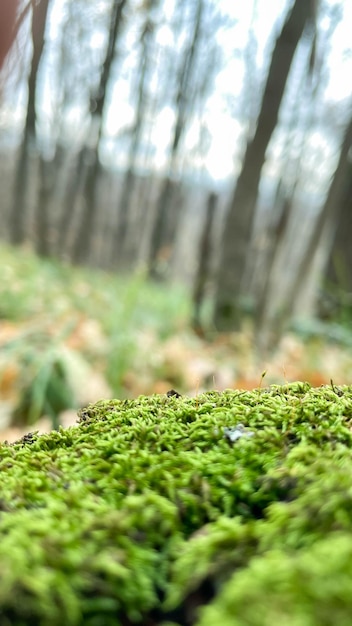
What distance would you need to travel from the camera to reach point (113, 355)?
154 inches

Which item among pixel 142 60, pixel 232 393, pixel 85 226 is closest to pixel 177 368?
pixel 232 393

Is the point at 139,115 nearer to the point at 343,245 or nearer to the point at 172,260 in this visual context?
the point at 172,260

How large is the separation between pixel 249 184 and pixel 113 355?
2961mm

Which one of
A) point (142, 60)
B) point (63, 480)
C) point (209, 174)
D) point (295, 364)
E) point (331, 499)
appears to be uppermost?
point (142, 60)

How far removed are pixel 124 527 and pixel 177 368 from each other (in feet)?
11.8

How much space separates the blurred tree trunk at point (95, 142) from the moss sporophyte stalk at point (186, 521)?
9.94 meters

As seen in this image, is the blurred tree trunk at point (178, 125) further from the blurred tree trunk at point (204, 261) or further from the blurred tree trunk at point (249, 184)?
the blurred tree trunk at point (249, 184)

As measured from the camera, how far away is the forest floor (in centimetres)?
338

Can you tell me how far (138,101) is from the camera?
13.6 meters

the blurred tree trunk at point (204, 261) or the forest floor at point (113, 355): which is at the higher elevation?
the blurred tree trunk at point (204, 261)

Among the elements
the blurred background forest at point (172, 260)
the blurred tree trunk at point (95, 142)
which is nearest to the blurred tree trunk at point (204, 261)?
the blurred background forest at point (172, 260)

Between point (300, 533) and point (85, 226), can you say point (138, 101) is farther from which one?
point (300, 533)

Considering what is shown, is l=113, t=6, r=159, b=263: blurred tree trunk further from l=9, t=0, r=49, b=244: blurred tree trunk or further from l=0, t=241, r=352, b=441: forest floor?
l=0, t=241, r=352, b=441: forest floor

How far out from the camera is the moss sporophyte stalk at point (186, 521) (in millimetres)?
551
